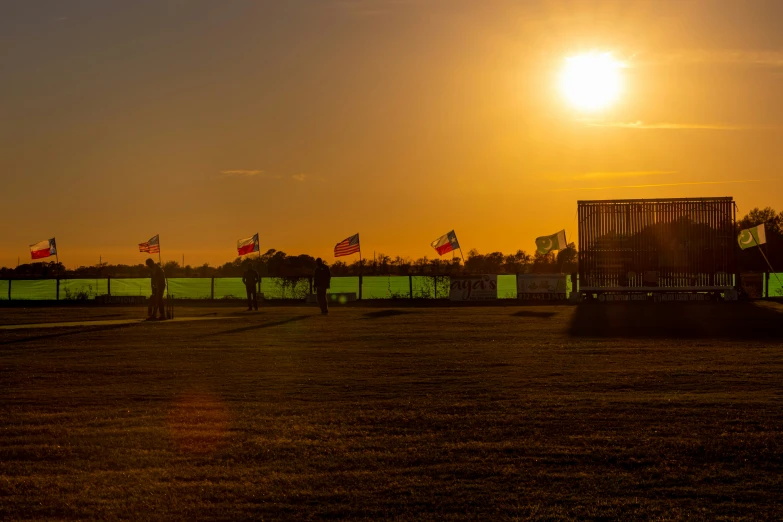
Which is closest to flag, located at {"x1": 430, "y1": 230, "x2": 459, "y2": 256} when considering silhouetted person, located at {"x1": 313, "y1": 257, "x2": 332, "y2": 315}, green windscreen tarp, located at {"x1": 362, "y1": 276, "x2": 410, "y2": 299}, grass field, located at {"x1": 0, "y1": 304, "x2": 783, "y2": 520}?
green windscreen tarp, located at {"x1": 362, "y1": 276, "x2": 410, "y2": 299}

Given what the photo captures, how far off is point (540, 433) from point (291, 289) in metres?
46.9

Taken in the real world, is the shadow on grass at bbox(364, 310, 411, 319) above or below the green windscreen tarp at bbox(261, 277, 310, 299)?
below

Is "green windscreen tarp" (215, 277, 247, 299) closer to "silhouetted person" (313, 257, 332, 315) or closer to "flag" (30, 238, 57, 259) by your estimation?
"flag" (30, 238, 57, 259)

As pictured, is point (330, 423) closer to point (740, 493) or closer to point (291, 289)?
point (740, 493)

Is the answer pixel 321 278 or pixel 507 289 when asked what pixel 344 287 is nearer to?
pixel 507 289

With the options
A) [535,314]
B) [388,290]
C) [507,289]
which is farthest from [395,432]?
[507,289]

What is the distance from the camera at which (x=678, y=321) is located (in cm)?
2828

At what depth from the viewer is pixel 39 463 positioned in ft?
28.1

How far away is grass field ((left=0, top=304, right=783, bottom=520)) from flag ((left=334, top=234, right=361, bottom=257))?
3415 centimetres

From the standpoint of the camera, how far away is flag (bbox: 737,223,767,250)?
146 feet

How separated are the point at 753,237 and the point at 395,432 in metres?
39.6

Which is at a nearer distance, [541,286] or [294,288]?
[541,286]

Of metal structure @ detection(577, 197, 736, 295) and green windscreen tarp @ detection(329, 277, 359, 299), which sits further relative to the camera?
green windscreen tarp @ detection(329, 277, 359, 299)

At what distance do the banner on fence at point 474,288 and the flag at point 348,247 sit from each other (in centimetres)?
866
